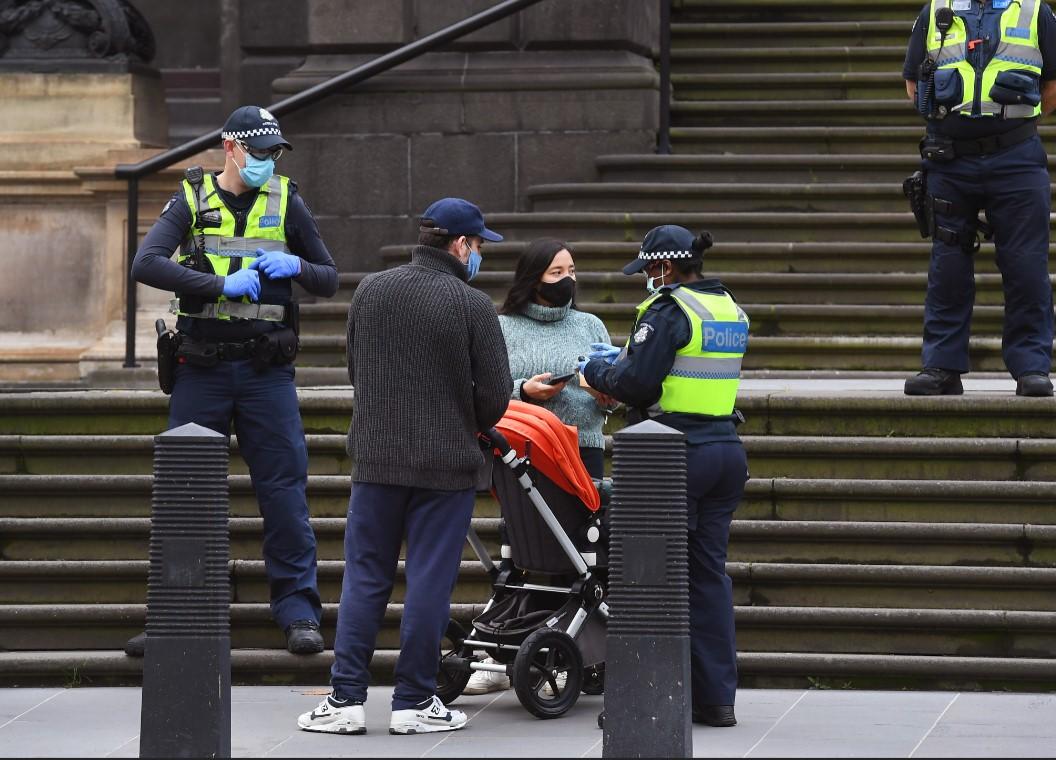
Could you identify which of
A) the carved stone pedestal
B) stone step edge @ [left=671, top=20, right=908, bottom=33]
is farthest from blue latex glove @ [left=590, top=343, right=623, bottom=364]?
stone step edge @ [left=671, top=20, right=908, bottom=33]

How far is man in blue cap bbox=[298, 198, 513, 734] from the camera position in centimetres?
770

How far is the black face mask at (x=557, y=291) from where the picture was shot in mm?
8430

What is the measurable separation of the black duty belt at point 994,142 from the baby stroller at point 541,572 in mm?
2975

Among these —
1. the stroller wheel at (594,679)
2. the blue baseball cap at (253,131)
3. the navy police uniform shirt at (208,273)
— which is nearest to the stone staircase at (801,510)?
the stroller wheel at (594,679)

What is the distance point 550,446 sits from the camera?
7.94 metres

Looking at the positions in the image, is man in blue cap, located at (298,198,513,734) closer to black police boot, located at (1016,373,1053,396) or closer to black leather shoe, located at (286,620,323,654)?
black leather shoe, located at (286,620,323,654)

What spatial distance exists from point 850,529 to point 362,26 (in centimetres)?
656

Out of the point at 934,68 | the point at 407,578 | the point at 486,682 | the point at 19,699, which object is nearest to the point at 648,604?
the point at 407,578

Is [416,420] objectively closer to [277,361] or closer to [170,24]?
[277,361]

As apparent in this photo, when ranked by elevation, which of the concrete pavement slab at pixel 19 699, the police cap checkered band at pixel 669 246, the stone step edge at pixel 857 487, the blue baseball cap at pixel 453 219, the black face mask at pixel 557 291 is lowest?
the concrete pavement slab at pixel 19 699

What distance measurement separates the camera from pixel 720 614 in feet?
25.8

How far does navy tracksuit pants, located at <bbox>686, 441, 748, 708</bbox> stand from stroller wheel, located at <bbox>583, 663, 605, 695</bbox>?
59cm

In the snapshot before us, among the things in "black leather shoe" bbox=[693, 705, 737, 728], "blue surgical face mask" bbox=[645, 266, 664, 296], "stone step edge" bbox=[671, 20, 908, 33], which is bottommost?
"black leather shoe" bbox=[693, 705, 737, 728]

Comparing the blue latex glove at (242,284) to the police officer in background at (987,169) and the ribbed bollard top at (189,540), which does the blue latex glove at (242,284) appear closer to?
the ribbed bollard top at (189,540)
